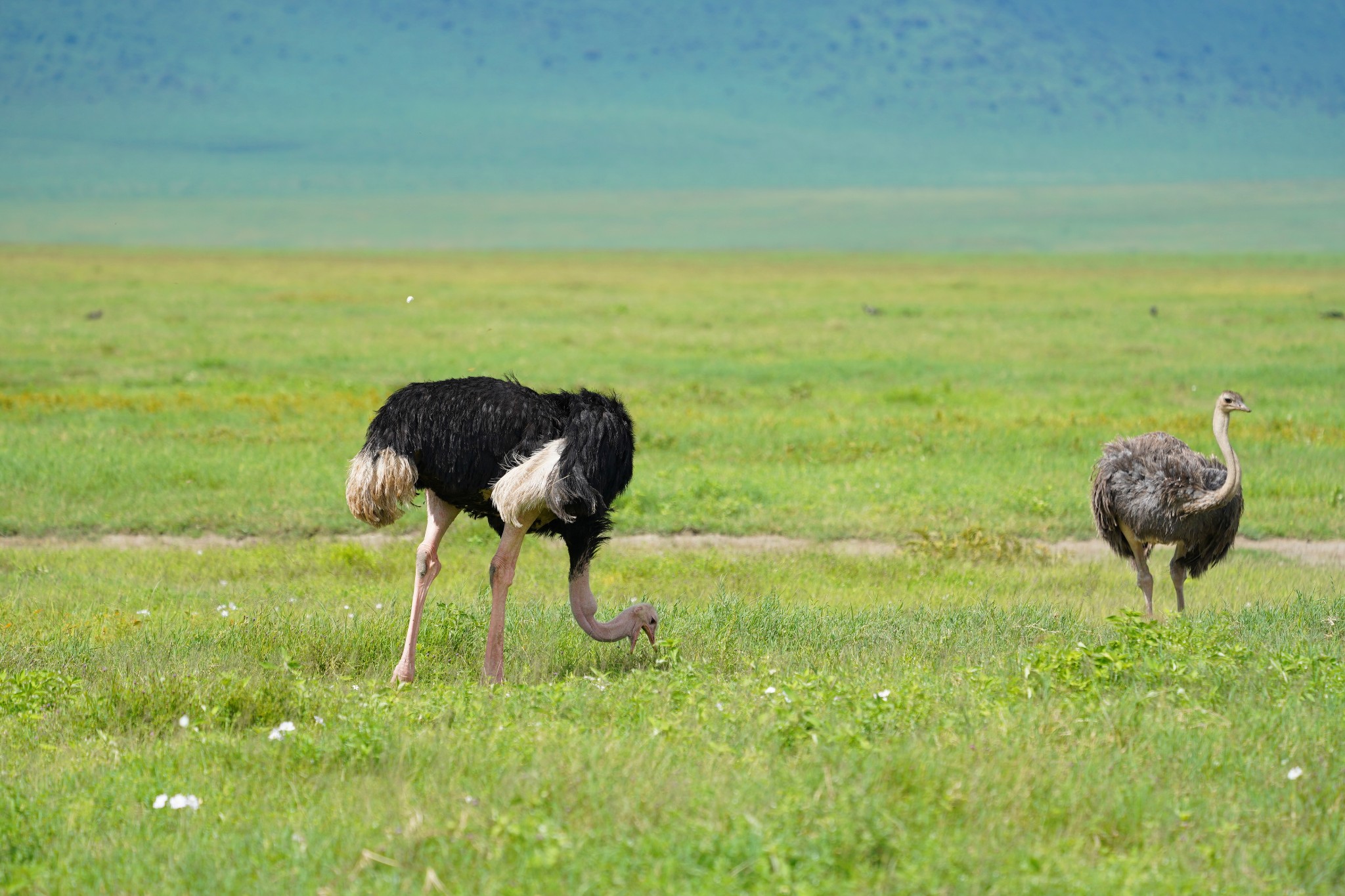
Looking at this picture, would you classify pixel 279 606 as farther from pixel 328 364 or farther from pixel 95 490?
pixel 328 364

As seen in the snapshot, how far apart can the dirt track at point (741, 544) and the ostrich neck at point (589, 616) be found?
395 cm

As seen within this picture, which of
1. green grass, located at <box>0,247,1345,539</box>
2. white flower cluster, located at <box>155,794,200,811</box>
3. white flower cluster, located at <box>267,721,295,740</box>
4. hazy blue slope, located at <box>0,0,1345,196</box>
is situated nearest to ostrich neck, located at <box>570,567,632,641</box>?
white flower cluster, located at <box>267,721,295,740</box>

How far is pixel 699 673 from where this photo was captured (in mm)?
6797

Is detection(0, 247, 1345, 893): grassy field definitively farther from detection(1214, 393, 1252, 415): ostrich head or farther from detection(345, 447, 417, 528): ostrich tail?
detection(1214, 393, 1252, 415): ostrich head

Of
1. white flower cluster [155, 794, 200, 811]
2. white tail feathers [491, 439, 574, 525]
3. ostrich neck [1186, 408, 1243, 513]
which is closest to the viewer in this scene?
white flower cluster [155, 794, 200, 811]

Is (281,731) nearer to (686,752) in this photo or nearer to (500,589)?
(686,752)

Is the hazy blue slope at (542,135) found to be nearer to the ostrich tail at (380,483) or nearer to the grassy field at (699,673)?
the grassy field at (699,673)

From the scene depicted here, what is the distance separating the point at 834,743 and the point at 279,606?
4.25 m

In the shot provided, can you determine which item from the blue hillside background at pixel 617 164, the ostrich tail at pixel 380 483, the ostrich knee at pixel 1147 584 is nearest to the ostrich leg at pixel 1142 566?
the ostrich knee at pixel 1147 584

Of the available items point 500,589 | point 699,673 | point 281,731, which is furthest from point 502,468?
point 281,731

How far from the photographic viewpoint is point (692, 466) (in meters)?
14.4

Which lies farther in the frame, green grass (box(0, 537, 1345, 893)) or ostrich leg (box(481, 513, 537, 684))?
ostrich leg (box(481, 513, 537, 684))

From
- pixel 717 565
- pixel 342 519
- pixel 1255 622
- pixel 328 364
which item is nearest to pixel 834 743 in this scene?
pixel 1255 622

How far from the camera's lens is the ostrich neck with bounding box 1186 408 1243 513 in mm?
9102
